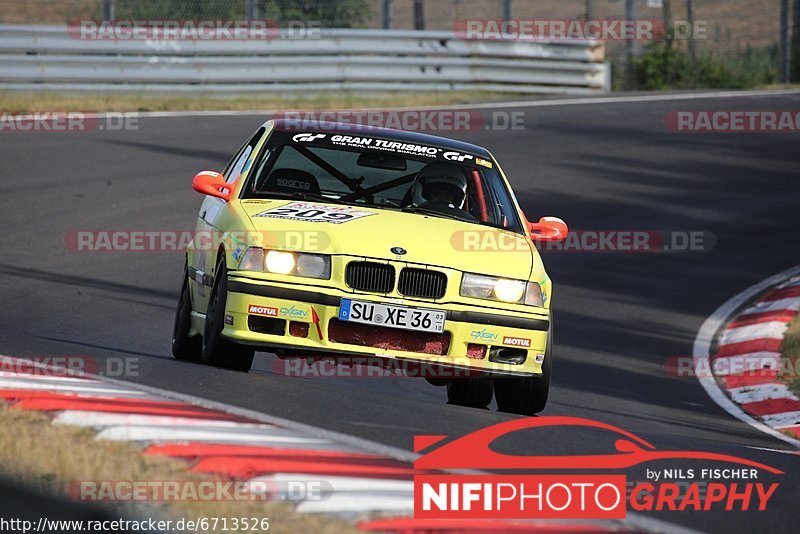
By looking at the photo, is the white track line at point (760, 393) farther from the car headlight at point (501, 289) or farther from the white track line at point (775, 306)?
the car headlight at point (501, 289)

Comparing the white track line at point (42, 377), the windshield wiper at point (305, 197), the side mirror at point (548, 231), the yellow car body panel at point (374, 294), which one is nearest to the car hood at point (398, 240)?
the yellow car body panel at point (374, 294)

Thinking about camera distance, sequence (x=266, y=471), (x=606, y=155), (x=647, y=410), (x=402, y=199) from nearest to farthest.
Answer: (x=266, y=471) < (x=402, y=199) < (x=647, y=410) < (x=606, y=155)

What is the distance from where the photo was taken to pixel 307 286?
706 centimetres

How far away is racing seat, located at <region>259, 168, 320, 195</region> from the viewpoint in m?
8.09

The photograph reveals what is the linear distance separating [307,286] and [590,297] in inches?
245


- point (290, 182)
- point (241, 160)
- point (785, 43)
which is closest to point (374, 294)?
point (290, 182)

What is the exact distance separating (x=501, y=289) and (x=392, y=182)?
1.65 m

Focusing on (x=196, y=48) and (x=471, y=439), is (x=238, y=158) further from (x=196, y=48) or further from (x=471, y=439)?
(x=196, y=48)

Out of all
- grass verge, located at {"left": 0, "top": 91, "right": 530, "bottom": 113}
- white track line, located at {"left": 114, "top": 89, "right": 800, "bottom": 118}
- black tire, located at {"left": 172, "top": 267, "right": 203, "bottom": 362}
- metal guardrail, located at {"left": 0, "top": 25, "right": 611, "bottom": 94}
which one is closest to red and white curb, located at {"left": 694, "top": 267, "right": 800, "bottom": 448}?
black tire, located at {"left": 172, "top": 267, "right": 203, "bottom": 362}

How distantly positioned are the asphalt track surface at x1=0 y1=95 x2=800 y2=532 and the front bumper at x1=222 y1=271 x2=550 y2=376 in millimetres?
247

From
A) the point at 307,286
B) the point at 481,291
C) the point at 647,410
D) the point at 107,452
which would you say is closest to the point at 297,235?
the point at 307,286

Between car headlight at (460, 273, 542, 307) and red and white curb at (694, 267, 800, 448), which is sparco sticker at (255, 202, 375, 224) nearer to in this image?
car headlight at (460, 273, 542, 307)

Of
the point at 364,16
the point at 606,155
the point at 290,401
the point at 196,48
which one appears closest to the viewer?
the point at 290,401

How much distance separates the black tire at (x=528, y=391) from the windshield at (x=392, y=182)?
95cm
